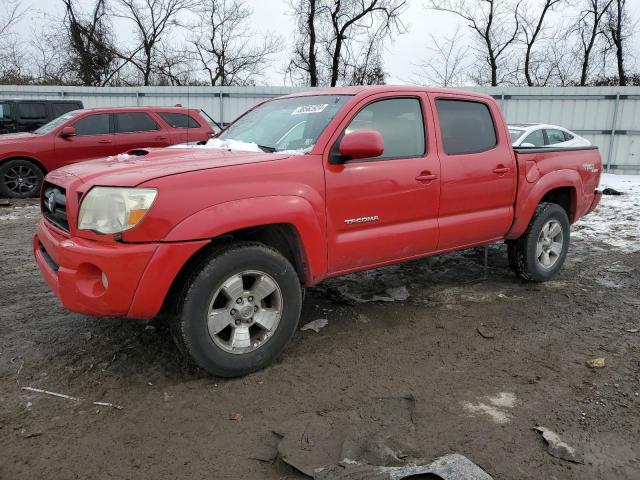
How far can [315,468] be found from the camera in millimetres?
2229

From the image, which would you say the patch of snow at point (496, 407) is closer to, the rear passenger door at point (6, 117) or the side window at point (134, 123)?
the side window at point (134, 123)

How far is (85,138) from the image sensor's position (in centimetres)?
950

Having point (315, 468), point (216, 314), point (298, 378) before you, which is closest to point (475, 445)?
point (315, 468)

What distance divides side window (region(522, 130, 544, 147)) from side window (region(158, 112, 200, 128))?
6272 millimetres

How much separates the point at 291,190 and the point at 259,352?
0.98 m

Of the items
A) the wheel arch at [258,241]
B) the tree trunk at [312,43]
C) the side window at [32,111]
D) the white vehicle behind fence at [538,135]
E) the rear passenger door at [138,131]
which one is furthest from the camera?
the tree trunk at [312,43]

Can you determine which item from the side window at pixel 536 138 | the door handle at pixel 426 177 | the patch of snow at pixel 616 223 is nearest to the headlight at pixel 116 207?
the door handle at pixel 426 177

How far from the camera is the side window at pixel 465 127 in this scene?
3.99m

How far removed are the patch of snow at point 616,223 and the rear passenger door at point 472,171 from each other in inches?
119

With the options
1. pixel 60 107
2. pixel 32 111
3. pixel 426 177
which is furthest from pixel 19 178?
pixel 426 177

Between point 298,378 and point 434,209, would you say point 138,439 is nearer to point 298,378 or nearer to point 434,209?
Answer: point 298,378

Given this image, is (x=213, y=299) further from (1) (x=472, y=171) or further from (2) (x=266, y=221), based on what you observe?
(1) (x=472, y=171)

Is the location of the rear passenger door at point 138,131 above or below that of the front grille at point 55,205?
above

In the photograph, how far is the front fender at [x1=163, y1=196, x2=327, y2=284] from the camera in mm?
2709
